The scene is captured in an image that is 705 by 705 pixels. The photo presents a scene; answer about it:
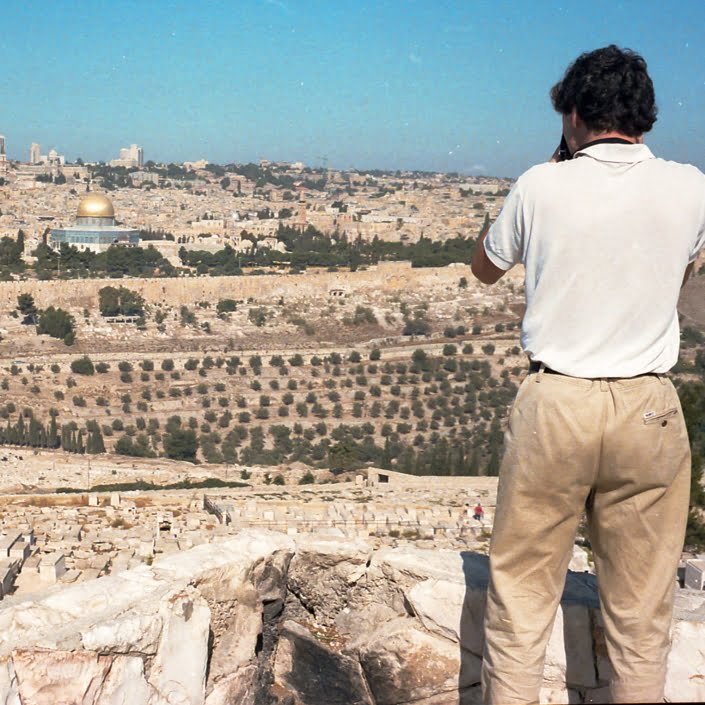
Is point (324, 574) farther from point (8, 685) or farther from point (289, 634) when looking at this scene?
point (8, 685)

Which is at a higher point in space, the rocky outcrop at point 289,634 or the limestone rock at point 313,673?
the rocky outcrop at point 289,634

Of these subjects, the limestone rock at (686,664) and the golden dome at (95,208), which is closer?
the limestone rock at (686,664)

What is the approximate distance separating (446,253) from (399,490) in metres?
35.2

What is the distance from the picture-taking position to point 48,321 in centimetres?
3497

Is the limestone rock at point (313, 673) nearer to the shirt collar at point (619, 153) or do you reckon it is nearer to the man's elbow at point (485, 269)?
the man's elbow at point (485, 269)

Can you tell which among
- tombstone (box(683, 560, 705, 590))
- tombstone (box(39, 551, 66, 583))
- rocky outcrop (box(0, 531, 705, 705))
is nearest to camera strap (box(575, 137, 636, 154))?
rocky outcrop (box(0, 531, 705, 705))

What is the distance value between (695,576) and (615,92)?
3.45 m

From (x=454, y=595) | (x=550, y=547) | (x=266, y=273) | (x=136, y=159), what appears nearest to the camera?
(x=550, y=547)

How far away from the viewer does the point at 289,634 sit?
2590 millimetres

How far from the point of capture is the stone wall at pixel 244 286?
38531 mm

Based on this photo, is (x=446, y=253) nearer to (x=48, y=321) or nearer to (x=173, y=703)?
(x=48, y=321)

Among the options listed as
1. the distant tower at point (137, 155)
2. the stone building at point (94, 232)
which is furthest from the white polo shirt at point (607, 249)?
the distant tower at point (137, 155)

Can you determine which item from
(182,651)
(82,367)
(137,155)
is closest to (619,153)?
(182,651)

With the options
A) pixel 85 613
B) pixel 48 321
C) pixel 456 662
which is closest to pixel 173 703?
pixel 85 613
